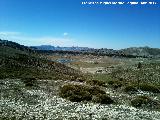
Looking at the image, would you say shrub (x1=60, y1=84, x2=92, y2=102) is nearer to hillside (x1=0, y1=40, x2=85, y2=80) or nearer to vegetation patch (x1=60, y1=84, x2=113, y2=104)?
vegetation patch (x1=60, y1=84, x2=113, y2=104)

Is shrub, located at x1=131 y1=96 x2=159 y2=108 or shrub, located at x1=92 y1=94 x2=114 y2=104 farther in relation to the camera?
shrub, located at x1=92 y1=94 x2=114 y2=104

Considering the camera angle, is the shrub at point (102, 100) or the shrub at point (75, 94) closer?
the shrub at point (102, 100)

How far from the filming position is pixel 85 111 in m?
30.0

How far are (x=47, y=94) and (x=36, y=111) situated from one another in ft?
32.3

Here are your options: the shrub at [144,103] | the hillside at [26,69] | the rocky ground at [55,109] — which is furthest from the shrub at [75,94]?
the hillside at [26,69]

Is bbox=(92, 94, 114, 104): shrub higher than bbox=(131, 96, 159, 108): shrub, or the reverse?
bbox=(92, 94, 114, 104): shrub

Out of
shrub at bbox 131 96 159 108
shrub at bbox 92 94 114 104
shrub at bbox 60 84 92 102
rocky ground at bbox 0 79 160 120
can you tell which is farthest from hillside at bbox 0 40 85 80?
shrub at bbox 131 96 159 108

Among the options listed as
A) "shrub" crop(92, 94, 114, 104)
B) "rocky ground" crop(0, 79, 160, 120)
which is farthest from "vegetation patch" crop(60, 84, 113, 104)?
"rocky ground" crop(0, 79, 160, 120)

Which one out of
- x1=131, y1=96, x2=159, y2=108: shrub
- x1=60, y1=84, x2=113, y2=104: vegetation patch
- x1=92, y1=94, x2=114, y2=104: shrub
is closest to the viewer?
x1=131, y1=96, x2=159, y2=108: shrub

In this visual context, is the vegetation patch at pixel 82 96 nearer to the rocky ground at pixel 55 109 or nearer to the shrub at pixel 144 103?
the rocky ground at pixel 55 109

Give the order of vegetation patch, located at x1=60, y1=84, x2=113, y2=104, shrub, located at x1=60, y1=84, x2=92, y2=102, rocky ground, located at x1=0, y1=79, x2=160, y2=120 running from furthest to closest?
shrub, located at x1=60, y1=84, x2=92, y2=102 < vegetation patch, located at x1=60, y1=84, x2=113, y2=104 < rocky ground, located at x1=0, y1=79, x2=160, y2=120

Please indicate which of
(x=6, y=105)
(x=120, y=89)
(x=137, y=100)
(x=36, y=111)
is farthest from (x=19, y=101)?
(x=120, y=89)

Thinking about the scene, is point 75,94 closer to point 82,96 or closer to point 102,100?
point 82,96

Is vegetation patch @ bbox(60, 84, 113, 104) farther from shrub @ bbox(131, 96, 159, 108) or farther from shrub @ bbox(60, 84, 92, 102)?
shrub @ bbox(131, 96, 159, 108)
